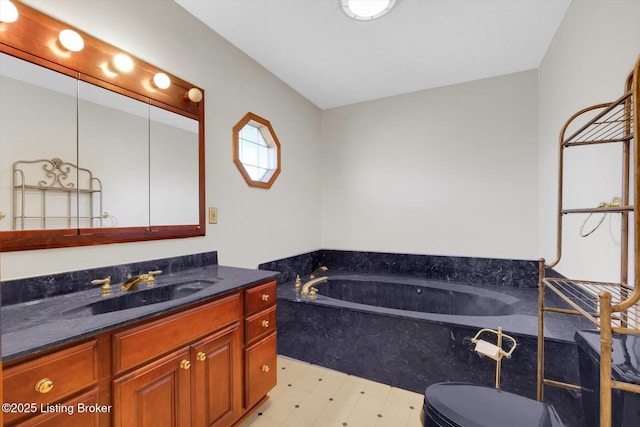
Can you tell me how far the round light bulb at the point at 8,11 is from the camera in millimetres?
1096

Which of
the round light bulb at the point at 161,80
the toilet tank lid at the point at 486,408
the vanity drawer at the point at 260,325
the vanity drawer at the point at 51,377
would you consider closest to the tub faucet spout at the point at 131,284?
the vanity drawer at the point at 51,377

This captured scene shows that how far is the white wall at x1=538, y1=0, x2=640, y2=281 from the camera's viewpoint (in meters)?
1.27

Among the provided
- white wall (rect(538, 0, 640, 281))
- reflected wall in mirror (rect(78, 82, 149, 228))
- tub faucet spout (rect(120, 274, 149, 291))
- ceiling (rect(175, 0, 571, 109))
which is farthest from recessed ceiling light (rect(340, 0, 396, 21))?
tub faucet spout (rect(120, 274, 149, 291))

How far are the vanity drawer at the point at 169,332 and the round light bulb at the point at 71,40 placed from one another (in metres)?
1.29

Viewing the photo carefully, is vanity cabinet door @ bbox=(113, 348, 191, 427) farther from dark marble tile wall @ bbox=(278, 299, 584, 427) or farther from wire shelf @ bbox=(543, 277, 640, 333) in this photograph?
wire shelf @ bbox=(543, 277, 640, 333)

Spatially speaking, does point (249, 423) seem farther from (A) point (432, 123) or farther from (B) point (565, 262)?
(A) point (432, 123)

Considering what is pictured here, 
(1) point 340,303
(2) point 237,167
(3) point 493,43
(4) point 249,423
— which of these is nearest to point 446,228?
(1) point 340,303

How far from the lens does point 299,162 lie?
306 centimetres

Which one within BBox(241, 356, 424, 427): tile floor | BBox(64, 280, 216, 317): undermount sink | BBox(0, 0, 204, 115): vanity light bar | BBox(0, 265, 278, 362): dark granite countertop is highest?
BBox(0, 0, 204, 115): vanity light bar

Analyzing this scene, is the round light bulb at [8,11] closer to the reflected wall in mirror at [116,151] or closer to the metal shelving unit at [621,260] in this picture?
the reflected wall in mirror at [116,151]

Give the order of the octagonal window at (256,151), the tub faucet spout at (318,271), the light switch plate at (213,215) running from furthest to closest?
the tub faucet spout at (318,271)
the octagonal window at (256,151)
the light switch plate at (213,215)

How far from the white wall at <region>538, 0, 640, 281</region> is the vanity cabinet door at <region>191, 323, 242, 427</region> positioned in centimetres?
187

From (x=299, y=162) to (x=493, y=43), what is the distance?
1947mm

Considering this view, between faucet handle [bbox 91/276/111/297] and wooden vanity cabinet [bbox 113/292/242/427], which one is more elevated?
faucet handle [bbox 91/276/111/297]
